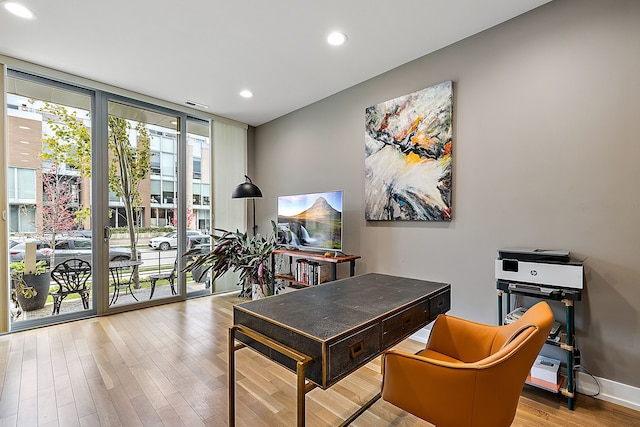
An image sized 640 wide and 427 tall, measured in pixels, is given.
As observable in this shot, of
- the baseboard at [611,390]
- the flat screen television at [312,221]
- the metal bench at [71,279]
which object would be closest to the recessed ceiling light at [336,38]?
the flat screen television at [312,221]

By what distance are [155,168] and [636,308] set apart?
5.00 metres

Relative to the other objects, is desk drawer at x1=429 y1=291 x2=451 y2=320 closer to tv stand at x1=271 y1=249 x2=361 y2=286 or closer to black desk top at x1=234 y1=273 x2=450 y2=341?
black desk top at x1=234 y1=273 x2=450 y2=341

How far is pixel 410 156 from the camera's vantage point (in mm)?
2967

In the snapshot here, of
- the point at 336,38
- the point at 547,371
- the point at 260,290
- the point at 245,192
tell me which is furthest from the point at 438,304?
the point at 245,192

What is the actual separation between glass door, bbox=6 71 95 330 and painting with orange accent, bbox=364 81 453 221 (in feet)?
11.1

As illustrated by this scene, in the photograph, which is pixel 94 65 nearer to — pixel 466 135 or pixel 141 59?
pixel 141 59

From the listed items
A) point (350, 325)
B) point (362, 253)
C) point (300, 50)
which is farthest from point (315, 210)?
point (350, 325)

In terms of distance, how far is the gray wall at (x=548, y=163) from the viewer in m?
1.94

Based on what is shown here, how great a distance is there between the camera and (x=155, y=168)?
412cm

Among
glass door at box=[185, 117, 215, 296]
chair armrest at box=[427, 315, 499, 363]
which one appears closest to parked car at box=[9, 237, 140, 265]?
glass door at box=[185, 117, 215, 296]

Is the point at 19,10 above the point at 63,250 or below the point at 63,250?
above

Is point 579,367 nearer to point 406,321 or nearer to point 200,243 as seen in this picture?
point 406,321

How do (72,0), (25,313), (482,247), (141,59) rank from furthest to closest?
1. (25,313)
2. (141,59)
3. (482,247)
4. (72,0)

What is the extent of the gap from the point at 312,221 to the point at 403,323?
217 cm
